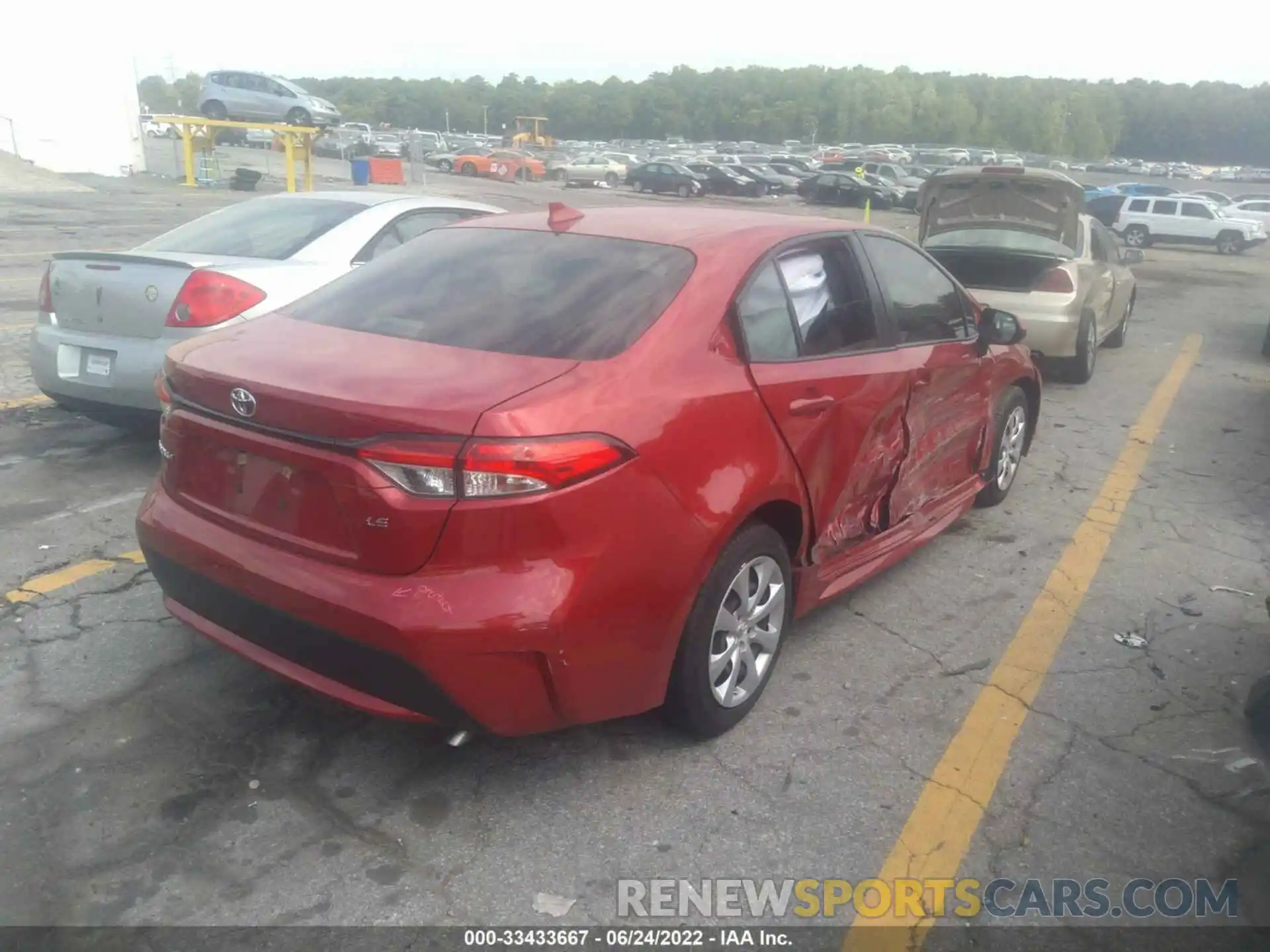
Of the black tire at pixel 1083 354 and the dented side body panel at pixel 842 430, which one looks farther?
the black tire at pixel 1083 354

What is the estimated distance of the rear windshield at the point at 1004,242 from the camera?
9.21 meters

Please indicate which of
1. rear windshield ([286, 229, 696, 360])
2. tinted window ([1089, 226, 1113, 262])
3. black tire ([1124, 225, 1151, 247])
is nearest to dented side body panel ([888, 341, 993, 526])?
rear windshield ([286, 229, 696, 360])

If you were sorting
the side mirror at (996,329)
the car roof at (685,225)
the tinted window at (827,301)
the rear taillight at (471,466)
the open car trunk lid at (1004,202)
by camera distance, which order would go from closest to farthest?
the rear taillight at (471,466)
the car roof at (685,225)
the tinted window at (827,301)
the side mirror at (996,329)
the open car trunk lid at (1004,202)

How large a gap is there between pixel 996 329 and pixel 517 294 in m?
2.60

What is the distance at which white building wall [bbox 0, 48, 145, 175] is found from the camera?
3447 centimetres

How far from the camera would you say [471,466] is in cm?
257

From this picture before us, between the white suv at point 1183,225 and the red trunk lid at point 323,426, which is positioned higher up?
the white suv at point 1183,225

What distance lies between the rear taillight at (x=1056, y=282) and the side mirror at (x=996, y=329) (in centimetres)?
438

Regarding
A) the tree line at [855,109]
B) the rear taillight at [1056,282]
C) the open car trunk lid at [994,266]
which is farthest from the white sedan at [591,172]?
the tree line at [855,109]

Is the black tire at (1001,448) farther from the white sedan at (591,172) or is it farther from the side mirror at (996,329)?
the white sedan at (591,172)

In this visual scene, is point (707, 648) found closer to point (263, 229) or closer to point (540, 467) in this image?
→ point (540, 467)

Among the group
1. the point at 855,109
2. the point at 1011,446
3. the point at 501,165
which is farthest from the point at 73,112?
the point at 855,109

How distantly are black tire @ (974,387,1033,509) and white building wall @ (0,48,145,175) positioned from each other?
38.0m

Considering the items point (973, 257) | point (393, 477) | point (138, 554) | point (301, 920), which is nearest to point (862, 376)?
point (393, 477)
